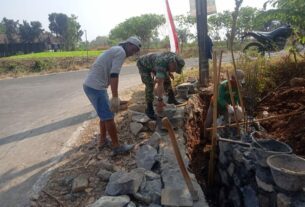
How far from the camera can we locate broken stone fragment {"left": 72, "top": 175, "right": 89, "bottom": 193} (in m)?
3.76

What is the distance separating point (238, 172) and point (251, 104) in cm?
254

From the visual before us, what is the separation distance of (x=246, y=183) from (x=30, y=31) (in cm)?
4735

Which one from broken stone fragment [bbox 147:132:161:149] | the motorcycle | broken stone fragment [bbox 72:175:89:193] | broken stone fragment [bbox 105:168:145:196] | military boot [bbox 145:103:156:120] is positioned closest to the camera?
broken stone fragment [bbox 105:168:145:196]

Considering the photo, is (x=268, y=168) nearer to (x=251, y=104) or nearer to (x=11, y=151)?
(x=251, y=104)

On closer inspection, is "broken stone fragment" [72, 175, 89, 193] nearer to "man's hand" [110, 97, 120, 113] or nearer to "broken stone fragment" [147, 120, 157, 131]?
"man's hand" [110, 97, 120, 113]

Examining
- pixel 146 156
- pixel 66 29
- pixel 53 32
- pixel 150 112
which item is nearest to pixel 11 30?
pixel 53 32

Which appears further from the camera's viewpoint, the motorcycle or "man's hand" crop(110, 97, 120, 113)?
the motorcycle

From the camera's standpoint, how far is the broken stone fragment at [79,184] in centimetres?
376

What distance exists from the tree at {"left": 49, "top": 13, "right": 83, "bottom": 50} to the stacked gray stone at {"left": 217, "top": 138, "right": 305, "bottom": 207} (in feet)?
149

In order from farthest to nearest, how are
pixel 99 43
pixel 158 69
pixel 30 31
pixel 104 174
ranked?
pixel 99 43
pixel 30 31
pixel 158 69
pixel 104 174

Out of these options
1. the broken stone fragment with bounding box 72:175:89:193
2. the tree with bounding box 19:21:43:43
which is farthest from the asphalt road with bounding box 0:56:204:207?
the tree with bounding box 19:21:43:43

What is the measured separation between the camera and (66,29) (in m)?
49.4

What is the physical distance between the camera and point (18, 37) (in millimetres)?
47188

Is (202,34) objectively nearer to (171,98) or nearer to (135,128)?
(171,98)
